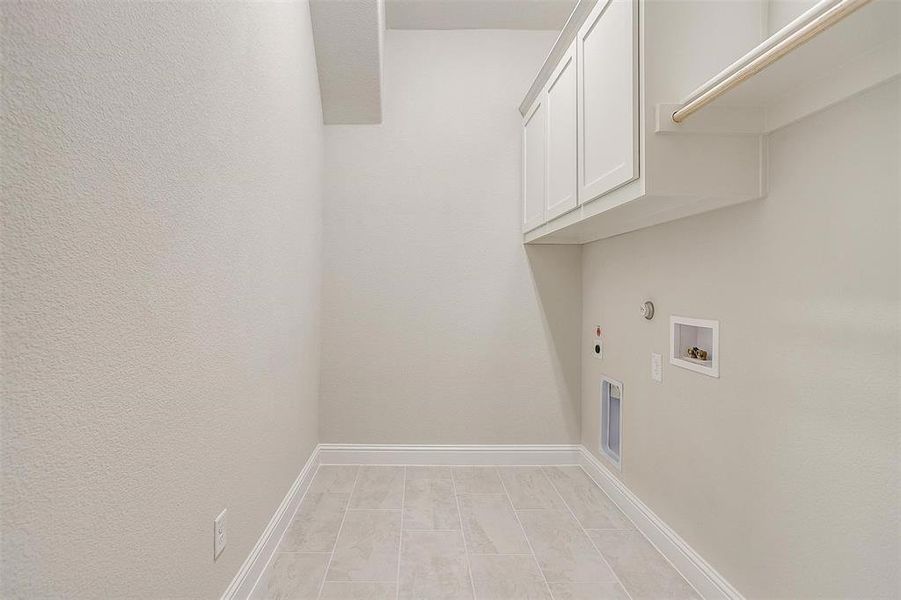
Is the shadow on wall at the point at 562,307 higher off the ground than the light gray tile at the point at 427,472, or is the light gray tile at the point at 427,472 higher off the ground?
the shadow on wall at the point at 562,307

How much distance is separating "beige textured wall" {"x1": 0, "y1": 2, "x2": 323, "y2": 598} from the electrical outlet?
Answer: 0.10 ft

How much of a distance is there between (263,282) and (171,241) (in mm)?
681

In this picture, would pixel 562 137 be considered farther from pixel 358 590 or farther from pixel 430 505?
pixel 358 590

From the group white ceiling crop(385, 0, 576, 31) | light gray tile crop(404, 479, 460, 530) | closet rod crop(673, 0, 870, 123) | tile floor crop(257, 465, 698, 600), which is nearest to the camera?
closet rod crop(673, 0, 870, 123)

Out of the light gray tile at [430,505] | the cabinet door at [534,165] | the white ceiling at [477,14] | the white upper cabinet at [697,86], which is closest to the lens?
the white upper cabinet at [697,86]

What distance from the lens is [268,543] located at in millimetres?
1769

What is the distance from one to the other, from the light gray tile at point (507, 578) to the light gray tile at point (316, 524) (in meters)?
0.66

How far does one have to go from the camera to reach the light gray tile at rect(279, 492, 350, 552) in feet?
6.39

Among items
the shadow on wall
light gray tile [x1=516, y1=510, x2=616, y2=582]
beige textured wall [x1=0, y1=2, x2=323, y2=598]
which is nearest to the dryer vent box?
the shadow on wall

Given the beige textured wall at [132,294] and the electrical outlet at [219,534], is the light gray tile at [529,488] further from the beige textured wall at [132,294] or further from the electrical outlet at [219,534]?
the electrical outlet at [219,534]

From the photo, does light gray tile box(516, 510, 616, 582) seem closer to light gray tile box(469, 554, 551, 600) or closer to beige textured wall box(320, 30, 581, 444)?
light gray tile box(469, 554, 551, 600)

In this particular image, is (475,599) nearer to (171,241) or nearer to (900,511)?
(900,511)

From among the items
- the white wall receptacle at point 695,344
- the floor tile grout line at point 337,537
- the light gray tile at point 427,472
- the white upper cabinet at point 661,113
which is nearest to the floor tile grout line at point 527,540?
the light gray tile at point 427,472

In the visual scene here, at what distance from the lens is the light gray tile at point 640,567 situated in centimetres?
165
